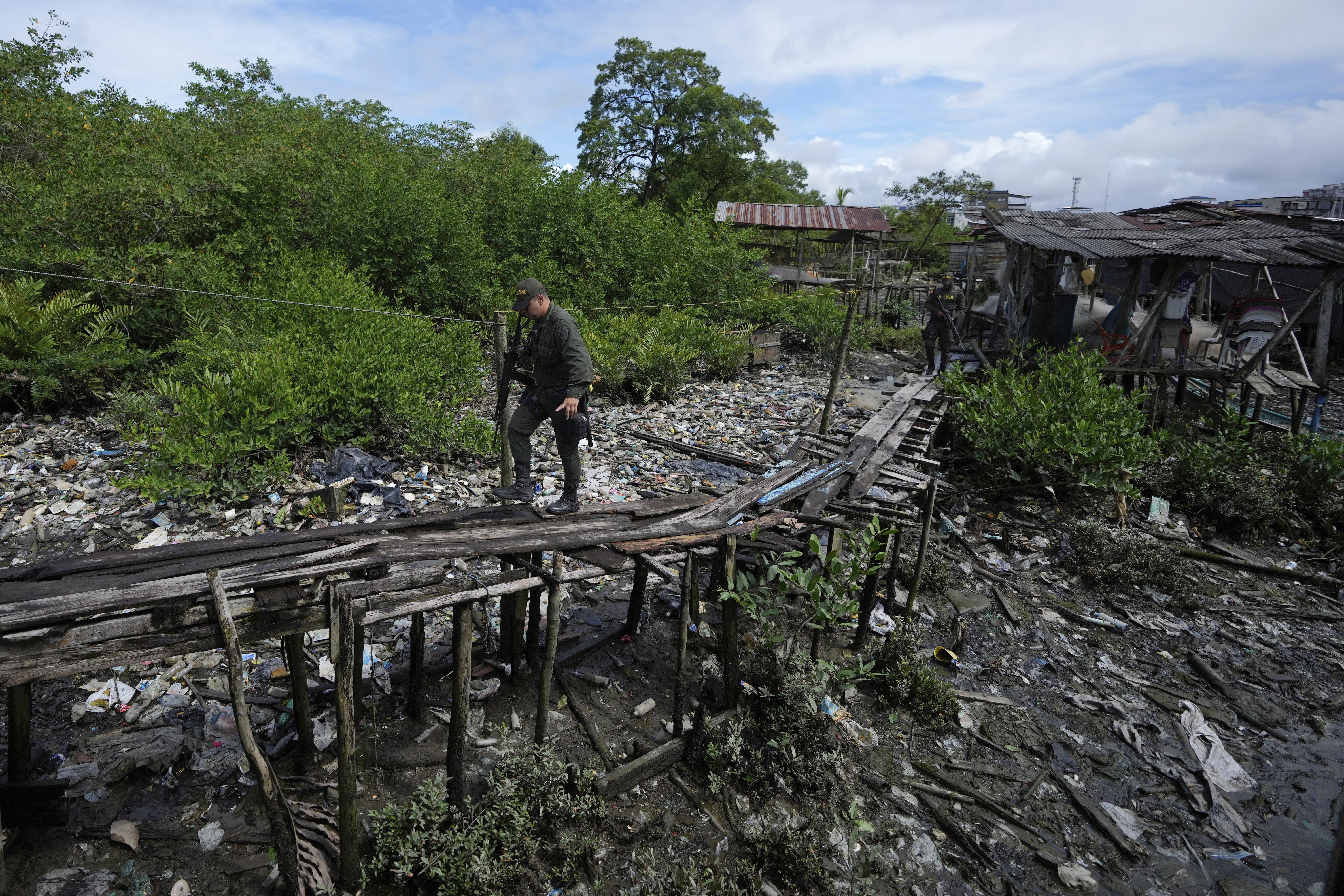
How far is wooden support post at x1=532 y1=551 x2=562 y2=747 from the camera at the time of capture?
360 centimetres

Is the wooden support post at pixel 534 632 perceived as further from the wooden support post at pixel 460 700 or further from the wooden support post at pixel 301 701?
the wooden support post at pixel 301 701

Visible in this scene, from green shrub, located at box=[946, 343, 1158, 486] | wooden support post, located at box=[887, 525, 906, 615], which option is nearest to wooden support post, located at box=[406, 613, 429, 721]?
wooden support post, located at box=[887, 525, 906, 615]

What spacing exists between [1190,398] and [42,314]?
55.2 feet

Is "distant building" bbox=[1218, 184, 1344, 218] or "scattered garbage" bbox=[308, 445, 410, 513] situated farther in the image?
"distant building" bbox=[1218, 184, 1344, 218]

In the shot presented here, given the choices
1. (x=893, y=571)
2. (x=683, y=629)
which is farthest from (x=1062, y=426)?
(x=683, y=629)

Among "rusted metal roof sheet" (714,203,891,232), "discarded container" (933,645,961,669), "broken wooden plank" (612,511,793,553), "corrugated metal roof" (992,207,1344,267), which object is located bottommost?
"discarded container" (933,645,961,669)

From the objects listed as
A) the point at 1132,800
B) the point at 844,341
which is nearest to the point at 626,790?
the point at 1132,800

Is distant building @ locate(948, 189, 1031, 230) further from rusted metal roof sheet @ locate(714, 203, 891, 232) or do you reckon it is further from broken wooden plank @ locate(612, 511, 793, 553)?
broken wooden plank @ locate(612, 511, 793, 553)

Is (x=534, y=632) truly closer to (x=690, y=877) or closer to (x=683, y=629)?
(x=683, y=629)

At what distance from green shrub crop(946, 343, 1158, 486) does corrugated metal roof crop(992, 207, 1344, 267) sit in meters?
2.04

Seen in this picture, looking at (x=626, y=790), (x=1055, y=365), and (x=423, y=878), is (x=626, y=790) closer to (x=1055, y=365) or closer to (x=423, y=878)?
(x=423, y=878)

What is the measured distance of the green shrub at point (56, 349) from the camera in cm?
789

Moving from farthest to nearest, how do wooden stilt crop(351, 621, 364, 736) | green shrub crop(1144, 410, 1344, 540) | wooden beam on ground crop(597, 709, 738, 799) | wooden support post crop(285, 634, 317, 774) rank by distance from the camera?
1. green shrub crop(1144, 410, 1344, 540)
2. wooden beam on ground crop(597, 709, 738, 799)
3. wooden support post crop(285, 634, 317, 774)
4. wooden stilt crop(351, 621, 364, 736)

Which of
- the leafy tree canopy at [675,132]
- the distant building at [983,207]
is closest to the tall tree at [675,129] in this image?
the leafy tree canopy at [675,132]
